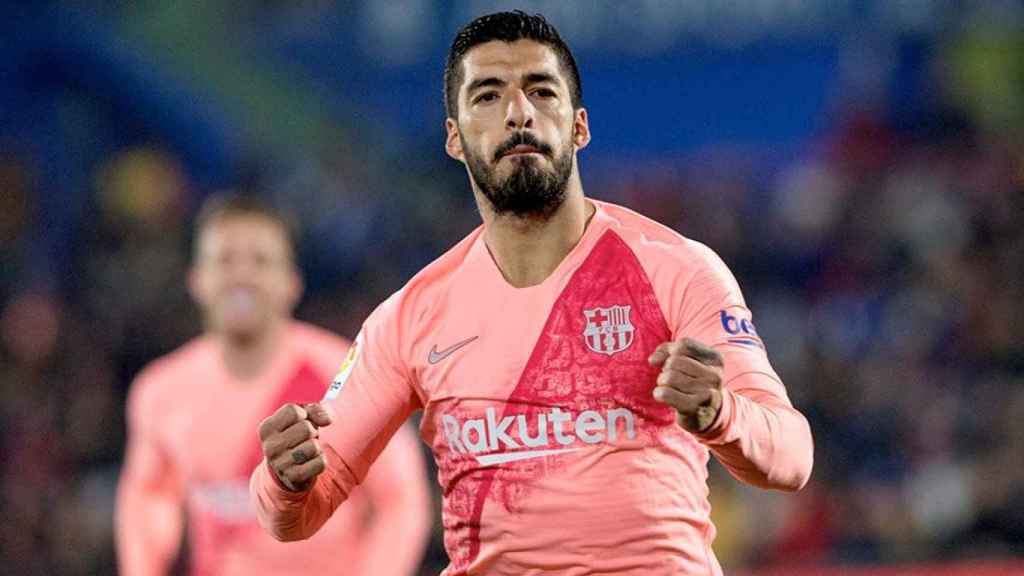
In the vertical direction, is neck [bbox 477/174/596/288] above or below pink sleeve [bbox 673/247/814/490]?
above

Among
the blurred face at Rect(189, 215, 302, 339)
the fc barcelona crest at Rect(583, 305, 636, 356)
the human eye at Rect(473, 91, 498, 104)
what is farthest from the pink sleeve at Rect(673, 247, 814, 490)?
the blurred face at Rect(189, 215, 302, 339)

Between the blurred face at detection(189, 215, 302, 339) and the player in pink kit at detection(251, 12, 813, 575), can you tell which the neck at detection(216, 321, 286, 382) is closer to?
the blurred face at detection(189, 215, 302, 339)

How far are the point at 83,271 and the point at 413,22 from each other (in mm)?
3376

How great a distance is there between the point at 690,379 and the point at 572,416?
1.72 feet

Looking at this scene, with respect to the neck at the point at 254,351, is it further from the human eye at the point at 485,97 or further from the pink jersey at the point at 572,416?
the human eye at the point at 485,97

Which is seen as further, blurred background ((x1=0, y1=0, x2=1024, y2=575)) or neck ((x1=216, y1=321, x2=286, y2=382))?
blurred background ((x1=0, y1=0, x2=1024, y2=575))

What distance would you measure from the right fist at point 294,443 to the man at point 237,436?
2.18 meters

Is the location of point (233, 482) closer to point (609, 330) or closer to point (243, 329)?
point (243, 329)

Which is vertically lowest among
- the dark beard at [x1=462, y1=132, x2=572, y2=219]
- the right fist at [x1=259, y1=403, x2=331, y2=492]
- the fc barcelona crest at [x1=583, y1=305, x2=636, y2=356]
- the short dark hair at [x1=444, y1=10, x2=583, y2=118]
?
the right fist at [x1=259, y1=403, x2=331, y2=492]

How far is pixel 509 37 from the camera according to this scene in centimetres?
347

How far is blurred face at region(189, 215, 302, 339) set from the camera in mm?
5695

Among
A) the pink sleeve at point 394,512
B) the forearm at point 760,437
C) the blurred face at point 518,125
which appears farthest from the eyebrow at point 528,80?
the pink sleeve at point 394,512

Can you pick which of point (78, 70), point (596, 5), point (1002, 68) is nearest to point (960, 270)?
point (1002, 68)

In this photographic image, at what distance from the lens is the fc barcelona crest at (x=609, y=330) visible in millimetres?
3250
